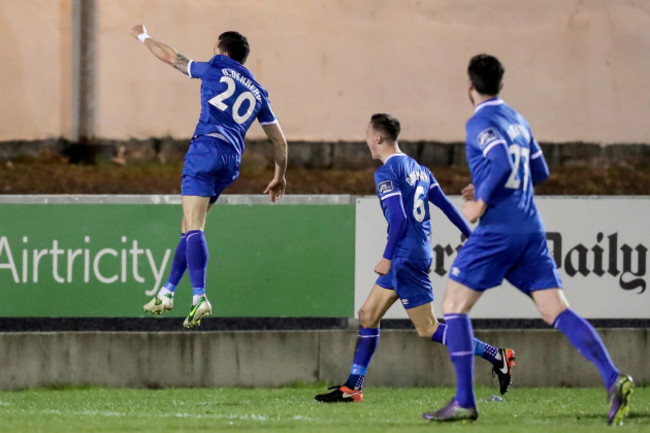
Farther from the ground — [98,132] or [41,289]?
[98,132]

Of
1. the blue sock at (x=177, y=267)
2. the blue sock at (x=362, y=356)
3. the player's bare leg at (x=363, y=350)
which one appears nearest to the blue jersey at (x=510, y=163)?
the player's bare leg at (x=363, y=350)

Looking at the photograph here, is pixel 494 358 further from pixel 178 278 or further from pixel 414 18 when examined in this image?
pixel 414 18

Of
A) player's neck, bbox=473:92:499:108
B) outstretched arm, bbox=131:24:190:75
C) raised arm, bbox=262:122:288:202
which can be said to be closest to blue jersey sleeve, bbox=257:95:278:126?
raised arm, bbox=262:122:288:202

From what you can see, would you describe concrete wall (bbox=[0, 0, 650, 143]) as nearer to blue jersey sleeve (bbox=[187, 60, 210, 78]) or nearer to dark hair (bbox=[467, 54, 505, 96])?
blue jersey sleeve (bbox=[187, 60, 210, 78])

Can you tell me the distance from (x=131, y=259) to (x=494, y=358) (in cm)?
330

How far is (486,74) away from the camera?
7.35 m

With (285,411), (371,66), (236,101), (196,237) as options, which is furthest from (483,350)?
(371,66)

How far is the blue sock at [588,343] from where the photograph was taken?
7309 mm

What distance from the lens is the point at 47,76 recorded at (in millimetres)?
15641

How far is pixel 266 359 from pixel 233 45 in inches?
117

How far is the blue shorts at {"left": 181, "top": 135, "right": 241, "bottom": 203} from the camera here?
949cm

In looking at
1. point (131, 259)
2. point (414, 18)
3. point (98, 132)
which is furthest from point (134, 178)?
point (131, 259)

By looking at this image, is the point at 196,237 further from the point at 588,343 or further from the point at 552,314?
the point at 588,343

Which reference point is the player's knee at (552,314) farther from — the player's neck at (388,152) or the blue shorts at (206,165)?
the blue shorts at (206,165)
